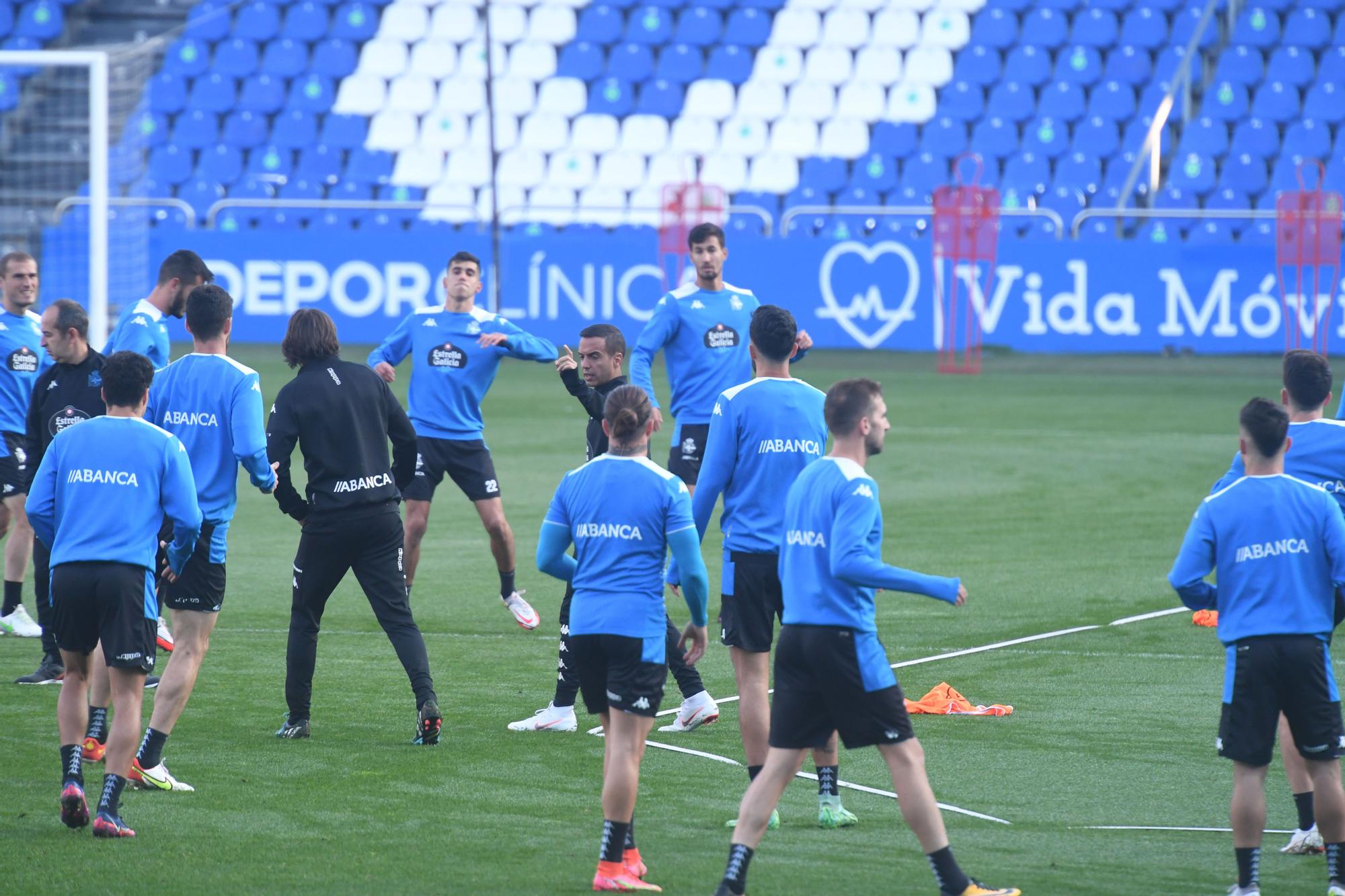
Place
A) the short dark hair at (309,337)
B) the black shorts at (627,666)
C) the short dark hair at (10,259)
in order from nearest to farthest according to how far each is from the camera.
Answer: the black shorts at (627,666)
the short dark hair at (309,337)
the short dark hair at (10,259)

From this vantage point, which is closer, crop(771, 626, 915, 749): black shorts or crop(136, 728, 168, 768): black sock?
crop(771, 626, 915, 749): black shorts

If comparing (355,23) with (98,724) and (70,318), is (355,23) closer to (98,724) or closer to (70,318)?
(70,318)

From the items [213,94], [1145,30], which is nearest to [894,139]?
[1145,30]

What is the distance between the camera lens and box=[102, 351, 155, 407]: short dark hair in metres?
6.68

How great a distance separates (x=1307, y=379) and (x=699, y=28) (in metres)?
28.3

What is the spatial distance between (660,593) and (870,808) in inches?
60.9

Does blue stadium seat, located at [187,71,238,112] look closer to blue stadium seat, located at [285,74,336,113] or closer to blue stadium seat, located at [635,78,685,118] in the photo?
blue stadium seat, located at [285,74,336,113]

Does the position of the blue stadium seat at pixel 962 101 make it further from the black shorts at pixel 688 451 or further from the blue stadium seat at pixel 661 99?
the black shorts at pixel 688 451

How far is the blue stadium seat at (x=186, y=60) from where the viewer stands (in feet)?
111

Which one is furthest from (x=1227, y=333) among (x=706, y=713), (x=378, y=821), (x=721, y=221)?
(x=378, y=821)

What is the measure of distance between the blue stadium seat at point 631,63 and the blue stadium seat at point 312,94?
536cm

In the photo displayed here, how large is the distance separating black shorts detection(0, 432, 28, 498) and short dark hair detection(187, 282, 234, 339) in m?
3.49

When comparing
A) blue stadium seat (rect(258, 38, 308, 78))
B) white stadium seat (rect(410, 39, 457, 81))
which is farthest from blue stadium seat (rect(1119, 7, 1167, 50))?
blue stadium seat (rect(258, 38, 308, 78))

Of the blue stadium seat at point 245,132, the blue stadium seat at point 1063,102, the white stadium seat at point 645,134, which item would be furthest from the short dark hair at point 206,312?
the blue stadium seat at point 245,132
